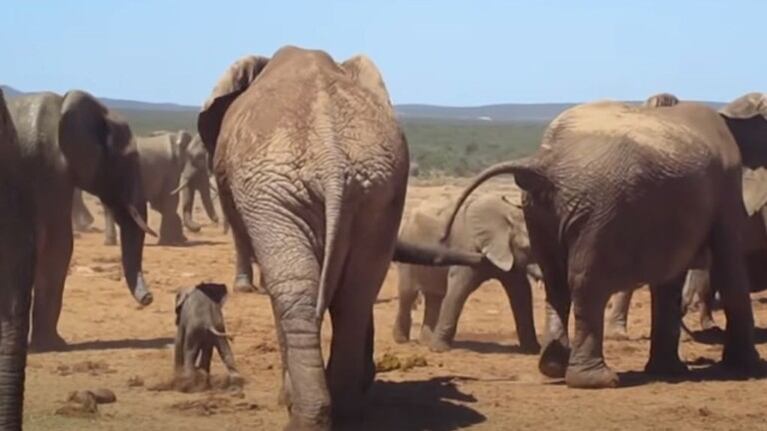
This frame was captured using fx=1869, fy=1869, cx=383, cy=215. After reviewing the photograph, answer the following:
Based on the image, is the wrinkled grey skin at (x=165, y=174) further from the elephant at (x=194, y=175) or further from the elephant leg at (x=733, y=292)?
the elephant leg at (x=733, y=292)

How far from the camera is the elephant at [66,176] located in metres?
13.4

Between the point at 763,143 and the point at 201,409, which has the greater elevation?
the point at 763,143

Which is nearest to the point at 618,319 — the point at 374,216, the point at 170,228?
the point at 374,216

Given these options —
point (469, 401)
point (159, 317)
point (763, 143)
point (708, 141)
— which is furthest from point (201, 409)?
point (159, 317)

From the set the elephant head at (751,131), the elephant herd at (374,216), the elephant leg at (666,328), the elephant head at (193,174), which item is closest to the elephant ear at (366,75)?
the elephant herd at (374,216)

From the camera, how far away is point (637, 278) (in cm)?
1120

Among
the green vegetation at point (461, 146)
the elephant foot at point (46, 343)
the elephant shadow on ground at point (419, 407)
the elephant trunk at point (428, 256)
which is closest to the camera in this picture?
the elephant shadow on ground at point (419, 407)

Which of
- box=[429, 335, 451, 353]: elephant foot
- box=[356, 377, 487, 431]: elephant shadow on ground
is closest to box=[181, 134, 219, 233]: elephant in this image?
box=[429, 335, 451, 353]: elephant foot

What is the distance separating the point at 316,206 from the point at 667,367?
12.6 ft

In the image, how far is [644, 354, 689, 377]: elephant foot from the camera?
1178 cm

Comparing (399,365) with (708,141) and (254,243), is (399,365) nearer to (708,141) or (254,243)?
(708,141)

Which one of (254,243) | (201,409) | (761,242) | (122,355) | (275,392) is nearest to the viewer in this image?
(254,243)

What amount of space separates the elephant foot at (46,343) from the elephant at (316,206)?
13.6 ft

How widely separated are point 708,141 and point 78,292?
25.3 feet
